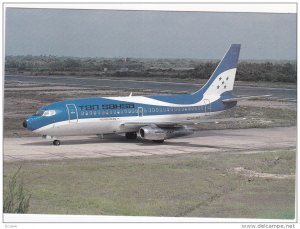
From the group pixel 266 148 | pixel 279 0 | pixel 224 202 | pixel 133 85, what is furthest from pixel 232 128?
pixel 133 85

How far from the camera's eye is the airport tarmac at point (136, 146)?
33188 mm

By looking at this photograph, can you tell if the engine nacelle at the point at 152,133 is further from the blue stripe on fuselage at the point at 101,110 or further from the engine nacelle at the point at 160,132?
the blue stripe on fuselage at the point at 101,110

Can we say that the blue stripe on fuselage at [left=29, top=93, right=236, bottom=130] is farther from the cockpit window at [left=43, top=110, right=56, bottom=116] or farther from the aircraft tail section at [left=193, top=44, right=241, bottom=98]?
the aircraft tail section at [left=193, top=44, right=241, bottom=98]

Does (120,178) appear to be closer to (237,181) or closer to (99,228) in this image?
(237,181)

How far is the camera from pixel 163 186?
25.3m

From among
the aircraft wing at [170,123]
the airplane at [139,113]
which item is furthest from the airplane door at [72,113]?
the aircraft wing at [170,123]

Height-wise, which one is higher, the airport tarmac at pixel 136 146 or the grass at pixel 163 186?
the airport tarmac at pixel 136 146

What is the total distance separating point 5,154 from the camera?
107ft

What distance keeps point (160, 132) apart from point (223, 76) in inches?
269

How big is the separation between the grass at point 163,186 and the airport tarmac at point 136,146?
5.88 ft

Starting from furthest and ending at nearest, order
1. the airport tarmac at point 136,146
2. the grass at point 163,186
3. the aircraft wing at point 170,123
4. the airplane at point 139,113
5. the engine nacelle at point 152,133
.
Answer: the aircraft wing at point 170,123 < the engine nacelle at point 152,133 < the airplane at point 139,113 < the airport tarmac at point 136,146 < the grass at point 163,186

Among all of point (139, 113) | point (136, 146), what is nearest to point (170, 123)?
point (139, 113)

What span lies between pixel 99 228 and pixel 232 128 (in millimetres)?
28078

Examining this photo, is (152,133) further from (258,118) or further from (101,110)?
(258,118)
